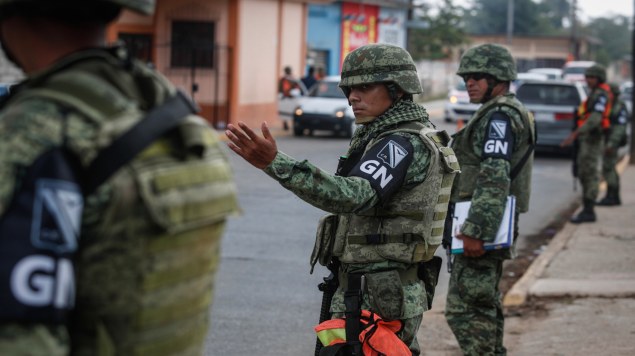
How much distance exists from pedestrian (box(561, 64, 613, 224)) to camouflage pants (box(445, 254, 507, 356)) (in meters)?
6.53

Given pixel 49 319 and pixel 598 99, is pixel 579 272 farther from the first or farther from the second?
pixel 49 319

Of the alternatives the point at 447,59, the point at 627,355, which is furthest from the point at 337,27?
the point at 627,355

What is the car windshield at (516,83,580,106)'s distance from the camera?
846 inches

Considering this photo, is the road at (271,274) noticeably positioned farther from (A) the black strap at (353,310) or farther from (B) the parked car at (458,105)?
(B) the parked car at (458,105)

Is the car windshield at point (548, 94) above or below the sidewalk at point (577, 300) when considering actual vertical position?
above

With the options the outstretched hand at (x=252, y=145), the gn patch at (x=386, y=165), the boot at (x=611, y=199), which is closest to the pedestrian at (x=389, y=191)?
the gn patch at (x=386, y=165)

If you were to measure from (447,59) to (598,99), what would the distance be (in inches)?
1886

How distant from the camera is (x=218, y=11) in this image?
87.3 ft

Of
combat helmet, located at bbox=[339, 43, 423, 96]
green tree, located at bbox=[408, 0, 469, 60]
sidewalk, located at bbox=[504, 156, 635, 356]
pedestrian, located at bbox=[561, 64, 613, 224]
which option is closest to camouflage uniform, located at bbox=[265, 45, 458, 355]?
combat helmet, located at bbox=[339, 43, 423, 96]

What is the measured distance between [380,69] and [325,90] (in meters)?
21.1

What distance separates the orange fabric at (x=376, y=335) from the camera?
13.2ft

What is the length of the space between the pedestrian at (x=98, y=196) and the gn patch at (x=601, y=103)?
1045cm

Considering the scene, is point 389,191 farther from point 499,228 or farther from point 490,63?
point 490,63

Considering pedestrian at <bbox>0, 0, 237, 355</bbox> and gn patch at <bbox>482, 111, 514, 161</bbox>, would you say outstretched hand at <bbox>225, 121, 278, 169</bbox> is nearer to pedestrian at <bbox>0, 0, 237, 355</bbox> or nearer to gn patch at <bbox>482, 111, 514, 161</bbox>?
pedestrian at <bbox>0, 0, 237, 355</bbox>
